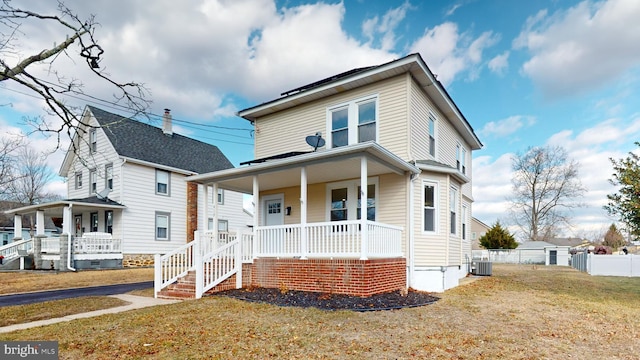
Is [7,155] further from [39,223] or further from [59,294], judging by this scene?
[39,223]

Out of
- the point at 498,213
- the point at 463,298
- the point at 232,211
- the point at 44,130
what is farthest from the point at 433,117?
the point at 498,213

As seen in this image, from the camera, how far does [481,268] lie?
54.3ft

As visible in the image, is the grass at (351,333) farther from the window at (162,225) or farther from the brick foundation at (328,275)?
the window at (162,225)

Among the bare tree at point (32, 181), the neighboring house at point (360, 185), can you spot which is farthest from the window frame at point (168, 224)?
the bare tree at point (32, 181)

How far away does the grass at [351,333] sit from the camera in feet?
16.2

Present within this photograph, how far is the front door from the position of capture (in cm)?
1365

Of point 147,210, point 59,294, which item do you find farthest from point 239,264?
point 147,210

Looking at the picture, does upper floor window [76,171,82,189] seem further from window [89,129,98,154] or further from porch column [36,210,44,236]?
porch column [36,210,44,236]

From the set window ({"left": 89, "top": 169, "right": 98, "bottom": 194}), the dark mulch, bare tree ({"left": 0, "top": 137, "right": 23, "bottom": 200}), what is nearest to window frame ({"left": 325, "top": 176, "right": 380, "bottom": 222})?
the dark mulch

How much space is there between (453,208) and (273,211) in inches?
251

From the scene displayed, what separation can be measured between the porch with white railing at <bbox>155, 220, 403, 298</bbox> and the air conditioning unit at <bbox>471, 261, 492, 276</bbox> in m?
7.78

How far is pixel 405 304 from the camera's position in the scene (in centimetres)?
823

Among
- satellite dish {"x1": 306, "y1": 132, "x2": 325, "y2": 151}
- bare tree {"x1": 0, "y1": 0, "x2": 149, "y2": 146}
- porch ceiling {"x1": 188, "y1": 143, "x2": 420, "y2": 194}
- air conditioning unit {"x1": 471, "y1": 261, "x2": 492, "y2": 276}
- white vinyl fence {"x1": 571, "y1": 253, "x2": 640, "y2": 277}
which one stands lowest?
white vinyl fence {"x1": 571, "y1": 253, "x2": 640, "y2": 277}

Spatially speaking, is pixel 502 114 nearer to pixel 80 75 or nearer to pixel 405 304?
pixel 405 304
